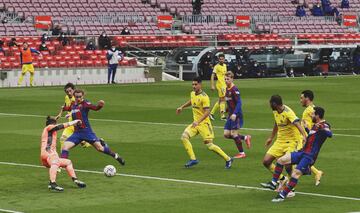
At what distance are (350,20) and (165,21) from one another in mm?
16929

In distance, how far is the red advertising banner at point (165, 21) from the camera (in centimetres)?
7200

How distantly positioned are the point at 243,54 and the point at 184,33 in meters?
10.3

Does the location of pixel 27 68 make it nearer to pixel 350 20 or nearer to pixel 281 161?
pixel 350 20

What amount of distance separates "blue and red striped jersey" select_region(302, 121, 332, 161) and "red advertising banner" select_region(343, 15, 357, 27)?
63231 mm

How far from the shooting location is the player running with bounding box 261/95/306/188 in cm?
2108

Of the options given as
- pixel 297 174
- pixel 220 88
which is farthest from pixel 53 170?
pixel 220 88

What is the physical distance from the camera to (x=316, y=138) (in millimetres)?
19750

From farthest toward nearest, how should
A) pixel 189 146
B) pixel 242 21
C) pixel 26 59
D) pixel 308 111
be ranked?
pixel 242 21
pixel 26 59
pixel 189 146
pixel 308 111

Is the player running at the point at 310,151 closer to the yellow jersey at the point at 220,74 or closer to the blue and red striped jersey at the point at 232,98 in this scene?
the blue and red striped jersey at the point at 232,98

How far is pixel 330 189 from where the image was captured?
21.4 metres

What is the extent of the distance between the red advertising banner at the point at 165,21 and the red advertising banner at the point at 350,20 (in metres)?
15.9

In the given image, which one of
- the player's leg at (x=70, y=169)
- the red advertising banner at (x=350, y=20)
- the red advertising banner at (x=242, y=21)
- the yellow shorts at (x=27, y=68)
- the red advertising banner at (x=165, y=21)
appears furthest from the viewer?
the red advertising banner at (x=350, y=20)

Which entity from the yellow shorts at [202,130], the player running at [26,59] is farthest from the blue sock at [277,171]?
the player running at [26,59]

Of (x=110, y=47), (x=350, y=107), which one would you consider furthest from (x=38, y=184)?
(x=110, y=47)
